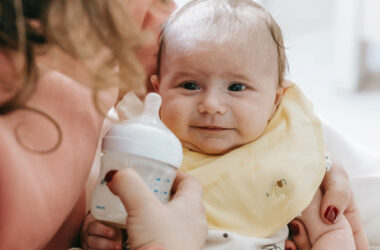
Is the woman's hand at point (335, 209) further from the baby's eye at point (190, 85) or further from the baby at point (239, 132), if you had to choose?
the baby's eye at point (190, 85)

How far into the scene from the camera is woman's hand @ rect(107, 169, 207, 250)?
26.5 inches

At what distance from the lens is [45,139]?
663 mm

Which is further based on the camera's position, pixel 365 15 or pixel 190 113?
pixel 365 15

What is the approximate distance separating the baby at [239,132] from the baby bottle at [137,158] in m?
0.23

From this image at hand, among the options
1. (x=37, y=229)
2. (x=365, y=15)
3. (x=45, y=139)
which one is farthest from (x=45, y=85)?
(x=365, y=15)

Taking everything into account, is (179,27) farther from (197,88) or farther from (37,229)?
(37,229)

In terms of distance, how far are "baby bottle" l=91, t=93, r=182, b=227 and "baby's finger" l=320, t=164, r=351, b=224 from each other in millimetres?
355

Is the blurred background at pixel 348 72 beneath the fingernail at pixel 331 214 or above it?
beneath

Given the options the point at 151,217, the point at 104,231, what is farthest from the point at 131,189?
the point at 104,231

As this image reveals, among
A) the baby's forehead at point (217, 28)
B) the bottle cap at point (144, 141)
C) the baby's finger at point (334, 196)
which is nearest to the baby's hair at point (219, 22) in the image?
the baby's forehead at point (217, 28)

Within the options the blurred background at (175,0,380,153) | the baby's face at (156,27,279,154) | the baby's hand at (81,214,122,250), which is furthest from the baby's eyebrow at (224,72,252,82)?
the blurred background at (175,0,380,153)

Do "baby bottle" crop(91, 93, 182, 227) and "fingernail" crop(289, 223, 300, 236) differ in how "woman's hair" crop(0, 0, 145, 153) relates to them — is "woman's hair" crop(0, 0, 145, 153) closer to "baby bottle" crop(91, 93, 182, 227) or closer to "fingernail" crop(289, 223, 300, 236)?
"baby bottle" crop(91, 93, 182, 227)

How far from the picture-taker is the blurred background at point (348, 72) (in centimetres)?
253

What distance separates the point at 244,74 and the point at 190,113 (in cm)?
12
